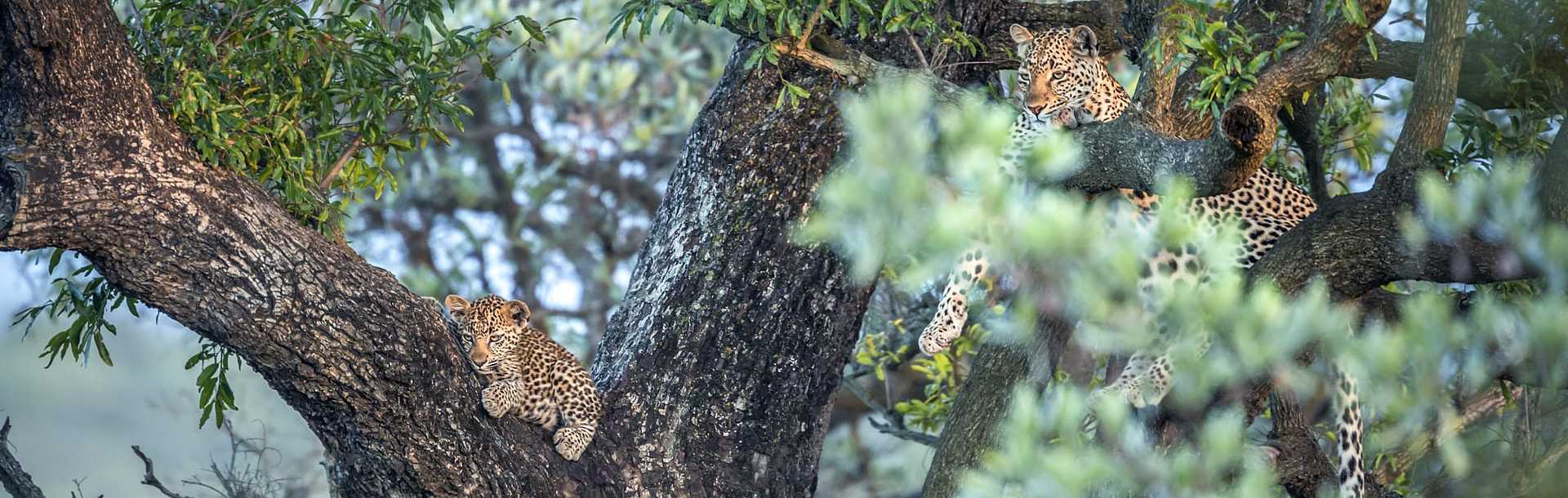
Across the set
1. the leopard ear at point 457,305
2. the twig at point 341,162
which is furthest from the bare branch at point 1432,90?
the twig at point 341,162

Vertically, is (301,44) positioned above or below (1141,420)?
above

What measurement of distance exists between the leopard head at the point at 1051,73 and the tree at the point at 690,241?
0.23m

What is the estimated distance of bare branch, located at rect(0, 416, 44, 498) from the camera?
5441 mm

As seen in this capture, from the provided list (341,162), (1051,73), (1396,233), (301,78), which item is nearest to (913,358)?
(1051,73)

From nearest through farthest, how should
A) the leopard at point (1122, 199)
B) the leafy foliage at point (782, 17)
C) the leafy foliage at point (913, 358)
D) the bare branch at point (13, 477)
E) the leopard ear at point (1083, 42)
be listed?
the leafy foliage at point (782, 17), the bare branch at point (13, 477), the leopard at point (1122, 199), the leopard ear at point (1083, 42), the leafy foliage at point (913, 358)

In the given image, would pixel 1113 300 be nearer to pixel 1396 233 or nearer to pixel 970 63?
pixel 1396 233

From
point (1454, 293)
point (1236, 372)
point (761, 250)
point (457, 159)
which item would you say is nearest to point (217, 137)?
point (761, 250)

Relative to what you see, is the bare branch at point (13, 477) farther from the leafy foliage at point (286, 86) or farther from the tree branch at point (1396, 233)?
the tree branch at point (1396, 233)

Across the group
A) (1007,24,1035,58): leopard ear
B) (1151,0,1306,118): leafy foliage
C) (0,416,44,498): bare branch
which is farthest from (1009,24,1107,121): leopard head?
(0,416,44,498): bare branch

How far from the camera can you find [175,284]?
4.44 meters

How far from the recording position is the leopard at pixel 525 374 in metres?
5.26

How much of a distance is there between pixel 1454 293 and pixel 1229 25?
1.07 m

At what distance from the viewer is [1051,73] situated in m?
6.33

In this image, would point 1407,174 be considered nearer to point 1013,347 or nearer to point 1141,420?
point 1141,420
